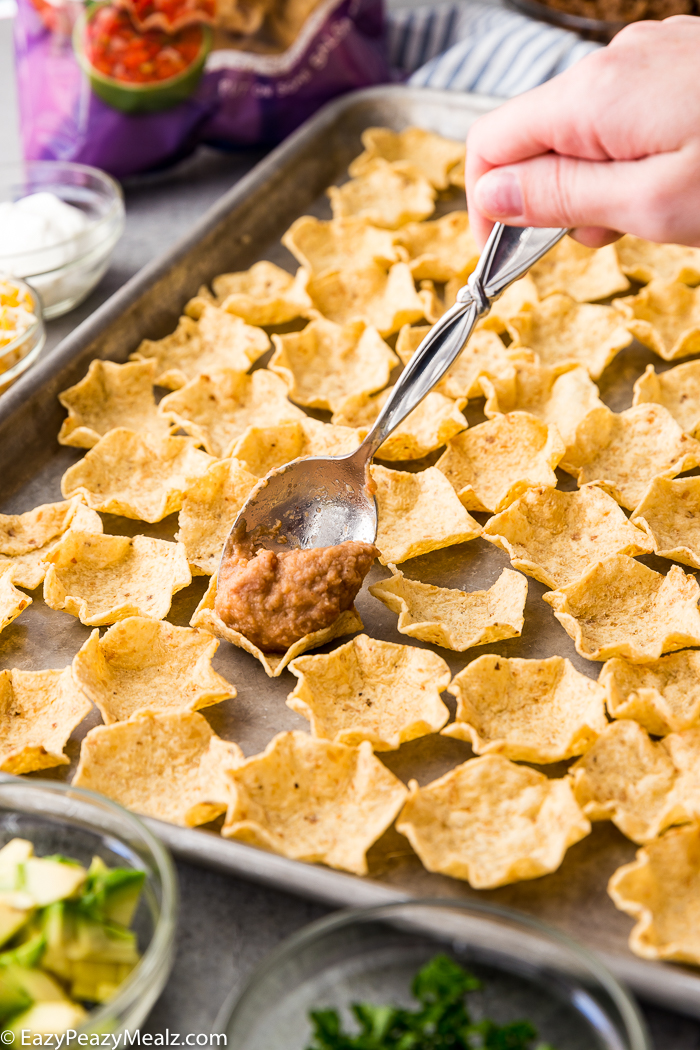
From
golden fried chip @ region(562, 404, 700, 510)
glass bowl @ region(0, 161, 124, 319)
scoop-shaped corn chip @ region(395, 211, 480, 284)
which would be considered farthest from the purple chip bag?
golden fried chip @ region(562, 404, 700, 510)

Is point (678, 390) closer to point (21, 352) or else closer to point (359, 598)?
point (359, 598)

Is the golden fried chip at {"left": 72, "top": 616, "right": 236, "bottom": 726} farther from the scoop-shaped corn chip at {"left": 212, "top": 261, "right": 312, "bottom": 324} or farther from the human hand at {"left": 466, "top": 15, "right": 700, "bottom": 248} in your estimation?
the scoop-shaped corn chip at {"left": 212, "top": 261, "right": 312, "bottom": 324}

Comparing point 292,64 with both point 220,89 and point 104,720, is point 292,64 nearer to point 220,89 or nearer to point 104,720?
point 220,89

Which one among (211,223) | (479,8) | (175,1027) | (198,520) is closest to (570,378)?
(198,520)

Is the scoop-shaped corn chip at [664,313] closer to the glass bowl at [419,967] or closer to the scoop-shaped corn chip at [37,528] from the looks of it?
the scoop-shaped corn chip at [37,528]

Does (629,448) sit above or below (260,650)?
above

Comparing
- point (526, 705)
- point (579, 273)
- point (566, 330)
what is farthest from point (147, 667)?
point (579, 273)
